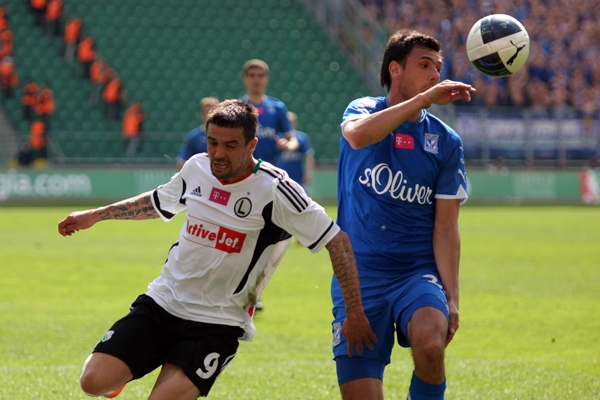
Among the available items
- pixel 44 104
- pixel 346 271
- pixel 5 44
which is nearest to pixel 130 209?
pixel 346 271

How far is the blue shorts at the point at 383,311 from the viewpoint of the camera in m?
4.71

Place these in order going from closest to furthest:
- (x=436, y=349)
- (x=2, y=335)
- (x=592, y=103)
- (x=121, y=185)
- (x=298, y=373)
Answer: (x=436, y=349) < (x=298, y=373) < (x=2, y=335) < (x=121, y=185) < (x=592, y=103)

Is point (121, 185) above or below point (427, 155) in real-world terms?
below

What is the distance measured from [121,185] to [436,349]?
22.5 metres

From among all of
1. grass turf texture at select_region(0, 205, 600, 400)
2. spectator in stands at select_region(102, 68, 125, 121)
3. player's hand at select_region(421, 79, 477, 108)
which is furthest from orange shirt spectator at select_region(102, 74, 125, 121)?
player's hand at select_region(421, 79, 477, 108)

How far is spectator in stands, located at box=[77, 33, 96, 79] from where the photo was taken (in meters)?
30.0

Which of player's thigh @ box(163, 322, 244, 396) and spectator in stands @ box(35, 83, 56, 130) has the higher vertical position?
player's thigh @ box(163, 322, 244, 396)

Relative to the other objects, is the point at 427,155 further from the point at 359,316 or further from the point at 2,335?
the point at 2,335

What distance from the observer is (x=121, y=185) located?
26.1 m

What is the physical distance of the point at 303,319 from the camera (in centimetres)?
949

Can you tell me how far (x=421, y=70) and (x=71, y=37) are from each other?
89.4ft

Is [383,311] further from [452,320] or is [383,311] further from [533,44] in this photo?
[533,44]

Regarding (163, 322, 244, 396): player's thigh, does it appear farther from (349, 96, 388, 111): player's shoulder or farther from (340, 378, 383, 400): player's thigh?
(349, 96, 388, 111): player's shoulder

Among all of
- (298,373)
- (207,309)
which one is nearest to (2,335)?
(298,373)
